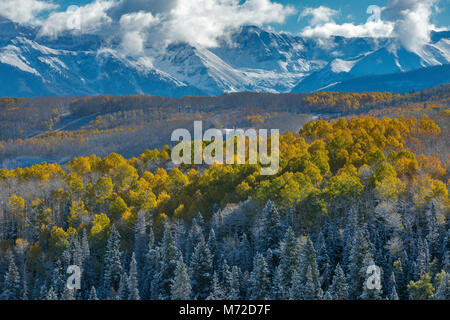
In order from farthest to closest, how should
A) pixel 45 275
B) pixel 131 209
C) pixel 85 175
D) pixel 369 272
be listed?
pixel 85 175 → pixel 131 209 → pixel 45 275 → pixel 369 272

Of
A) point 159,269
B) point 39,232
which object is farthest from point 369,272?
point 39,232

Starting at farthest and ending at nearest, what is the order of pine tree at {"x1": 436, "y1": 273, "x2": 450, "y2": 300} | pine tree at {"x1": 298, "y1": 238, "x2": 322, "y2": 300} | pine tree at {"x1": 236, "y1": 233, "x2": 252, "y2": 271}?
pine tree at {"x1": 236, "y1": 233, "x2": 252, "y2": 271} < pine tree at {"x1": 298, "y1": 238, "x2": 322, "y2": 300} < pine tree at {"x1": 436, "y1": 273, "x2": 450, "y2": 300}

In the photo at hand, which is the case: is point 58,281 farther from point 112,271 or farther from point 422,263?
point 422,263

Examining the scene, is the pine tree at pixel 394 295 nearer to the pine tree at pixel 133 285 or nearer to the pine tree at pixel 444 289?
the pine tree at pixel 444 289

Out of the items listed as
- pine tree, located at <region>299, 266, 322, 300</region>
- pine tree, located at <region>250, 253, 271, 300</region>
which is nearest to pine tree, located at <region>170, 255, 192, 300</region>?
pine tree, located at <region>250, 253, 271, 300</region>

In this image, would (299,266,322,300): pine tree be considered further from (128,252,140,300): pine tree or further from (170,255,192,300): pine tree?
(128,252,140,300): pine tree

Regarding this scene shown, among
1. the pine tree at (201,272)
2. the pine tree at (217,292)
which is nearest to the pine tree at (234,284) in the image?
the pine tree at (217,292)
